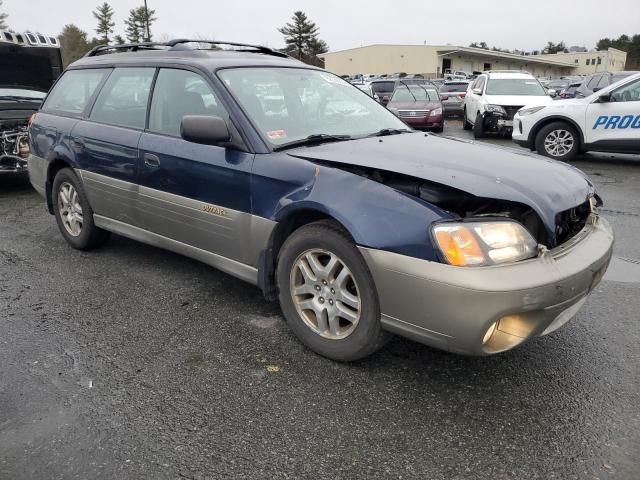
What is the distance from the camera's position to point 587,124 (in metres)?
9.33

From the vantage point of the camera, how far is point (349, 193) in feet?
8.93

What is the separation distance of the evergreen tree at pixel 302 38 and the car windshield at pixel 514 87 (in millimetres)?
84875

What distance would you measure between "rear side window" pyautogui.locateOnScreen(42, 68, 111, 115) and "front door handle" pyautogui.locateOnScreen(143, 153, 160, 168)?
1.18m

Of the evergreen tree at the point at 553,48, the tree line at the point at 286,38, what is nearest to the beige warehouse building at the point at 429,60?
the tree line at the point at 286,38

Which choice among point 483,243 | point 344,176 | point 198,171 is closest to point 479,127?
point 198,171

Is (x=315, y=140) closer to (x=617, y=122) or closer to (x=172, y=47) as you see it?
(x=172, y=47)

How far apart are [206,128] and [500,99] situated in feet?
38.0

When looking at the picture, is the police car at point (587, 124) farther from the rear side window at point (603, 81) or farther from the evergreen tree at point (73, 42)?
the evergreen tree at point (73, 42)

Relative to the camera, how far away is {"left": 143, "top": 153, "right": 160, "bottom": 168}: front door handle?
3.72 meters

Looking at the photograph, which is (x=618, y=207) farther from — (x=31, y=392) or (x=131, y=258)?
(x=31, y=392)

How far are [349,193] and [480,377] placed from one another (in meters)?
1.20

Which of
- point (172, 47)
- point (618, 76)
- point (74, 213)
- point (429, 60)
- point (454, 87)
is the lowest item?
point (74, 213)

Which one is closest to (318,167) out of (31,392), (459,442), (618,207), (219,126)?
(219,126)

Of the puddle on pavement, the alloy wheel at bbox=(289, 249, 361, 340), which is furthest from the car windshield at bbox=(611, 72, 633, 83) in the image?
the alloy wheel at bbox=(289, 249, 361, 340)
